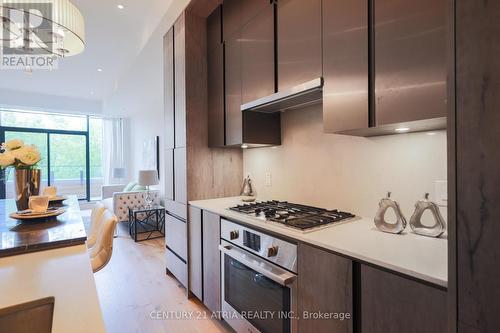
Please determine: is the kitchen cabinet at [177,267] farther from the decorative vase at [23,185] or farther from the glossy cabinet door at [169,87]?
the decorative vase at [23,185]

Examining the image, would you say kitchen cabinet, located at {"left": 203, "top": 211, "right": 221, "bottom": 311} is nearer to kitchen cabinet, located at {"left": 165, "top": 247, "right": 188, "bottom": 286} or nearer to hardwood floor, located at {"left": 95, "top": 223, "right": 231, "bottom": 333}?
hardwood floor, located at {"left": 95, "top": 223, "right": 231, "bottom": 333}

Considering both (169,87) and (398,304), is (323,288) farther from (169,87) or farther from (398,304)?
(169,87)

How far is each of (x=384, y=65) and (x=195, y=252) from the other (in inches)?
77.1

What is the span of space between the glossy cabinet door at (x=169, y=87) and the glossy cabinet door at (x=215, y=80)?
437 millimetres

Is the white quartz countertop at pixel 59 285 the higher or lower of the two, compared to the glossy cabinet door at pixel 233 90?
Answer: lower

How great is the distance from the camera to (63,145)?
6.85 meters

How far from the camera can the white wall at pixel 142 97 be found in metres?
3.18

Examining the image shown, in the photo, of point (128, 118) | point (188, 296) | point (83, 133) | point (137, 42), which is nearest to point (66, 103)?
point (83, 133)

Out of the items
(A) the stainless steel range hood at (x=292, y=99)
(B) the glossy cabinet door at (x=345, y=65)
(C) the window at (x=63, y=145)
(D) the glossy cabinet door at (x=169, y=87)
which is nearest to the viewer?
(B) the glossy cabinet door at (x=345, y=65)

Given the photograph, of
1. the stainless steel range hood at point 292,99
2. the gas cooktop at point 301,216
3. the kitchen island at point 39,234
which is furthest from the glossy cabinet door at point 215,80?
the kitchen island at point 39,234

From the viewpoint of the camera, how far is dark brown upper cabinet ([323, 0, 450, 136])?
0.96 metres

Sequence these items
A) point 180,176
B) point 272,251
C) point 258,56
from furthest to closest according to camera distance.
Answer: point 180,176
point 258,56
point 272,251

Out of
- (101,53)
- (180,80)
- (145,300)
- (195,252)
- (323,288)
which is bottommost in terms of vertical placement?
(145,300)

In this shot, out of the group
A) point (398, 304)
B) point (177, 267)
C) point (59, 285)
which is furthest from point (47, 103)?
point (398, 304)
